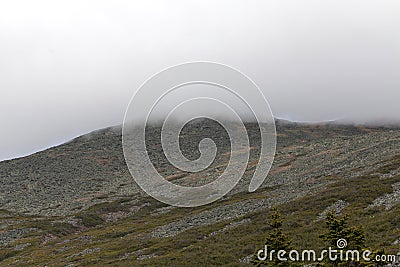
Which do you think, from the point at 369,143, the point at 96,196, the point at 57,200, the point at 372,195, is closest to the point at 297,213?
the point at 372,195

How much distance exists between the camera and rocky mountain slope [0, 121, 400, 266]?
42719 mm

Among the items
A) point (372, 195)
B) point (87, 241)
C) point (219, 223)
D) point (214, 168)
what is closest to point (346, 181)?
point (372, 195)

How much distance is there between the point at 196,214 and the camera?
65.8m

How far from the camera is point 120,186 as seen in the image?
4936 inches

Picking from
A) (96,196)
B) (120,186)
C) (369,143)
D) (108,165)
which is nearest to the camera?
(369,143)

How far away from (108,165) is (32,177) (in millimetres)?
29064

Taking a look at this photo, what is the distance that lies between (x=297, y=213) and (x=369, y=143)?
62.5 metres

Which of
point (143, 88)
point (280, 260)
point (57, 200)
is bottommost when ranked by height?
point (57, 200)

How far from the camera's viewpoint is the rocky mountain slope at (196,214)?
42719 millimetres

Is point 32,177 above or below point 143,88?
below

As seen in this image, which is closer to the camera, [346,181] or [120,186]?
[346,181]

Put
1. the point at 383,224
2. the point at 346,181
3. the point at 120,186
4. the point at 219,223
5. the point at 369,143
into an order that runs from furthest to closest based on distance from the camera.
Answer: the point at 120,186
the point at 369,143
the point at 346,181
the point at 219,223
the point at 383,224

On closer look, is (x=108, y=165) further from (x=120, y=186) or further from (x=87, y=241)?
(x=87, y=241)

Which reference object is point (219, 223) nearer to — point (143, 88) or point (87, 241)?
point (87, 241)
